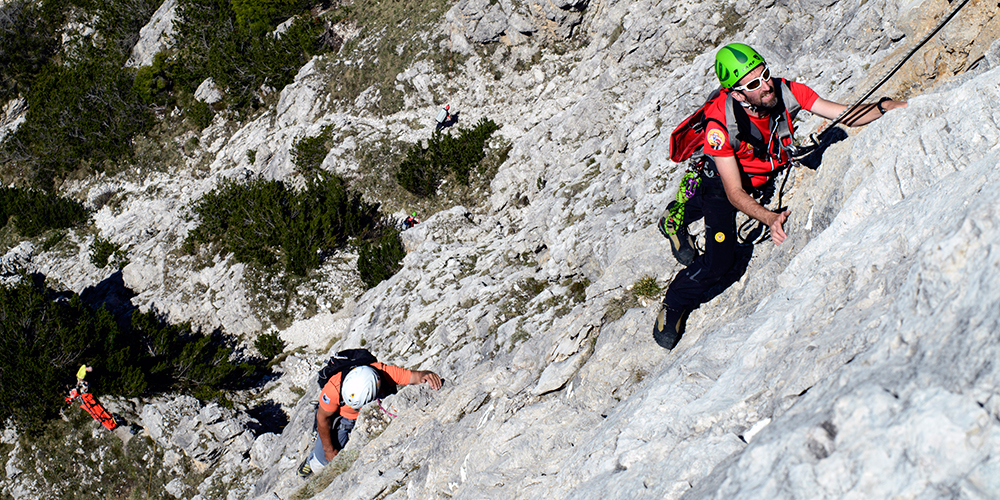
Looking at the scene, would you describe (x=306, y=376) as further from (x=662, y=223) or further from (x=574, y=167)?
(x=662, y=223)

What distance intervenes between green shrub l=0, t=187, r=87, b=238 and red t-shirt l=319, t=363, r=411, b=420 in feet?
86.5

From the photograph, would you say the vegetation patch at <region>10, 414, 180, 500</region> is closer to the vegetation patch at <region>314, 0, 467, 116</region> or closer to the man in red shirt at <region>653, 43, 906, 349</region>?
the man in red shirt at <region>653, 43, 906, 349</region>

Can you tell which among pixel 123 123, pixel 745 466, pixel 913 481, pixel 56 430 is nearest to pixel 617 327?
pixel 745 466

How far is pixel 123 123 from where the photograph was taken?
93.2ft

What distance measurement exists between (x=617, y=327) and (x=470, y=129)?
15.9 metres

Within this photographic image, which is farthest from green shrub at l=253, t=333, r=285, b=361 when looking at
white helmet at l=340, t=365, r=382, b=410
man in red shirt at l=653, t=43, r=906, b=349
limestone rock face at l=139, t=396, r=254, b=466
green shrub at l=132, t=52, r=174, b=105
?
green shrub at l=132, t=52, r=174, b=105

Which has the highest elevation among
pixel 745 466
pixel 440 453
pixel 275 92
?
pixel 275 92

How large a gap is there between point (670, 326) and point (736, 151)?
5.24 feet

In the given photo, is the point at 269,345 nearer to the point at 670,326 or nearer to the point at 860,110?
the point at 670,326

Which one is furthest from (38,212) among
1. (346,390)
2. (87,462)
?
(346,390)

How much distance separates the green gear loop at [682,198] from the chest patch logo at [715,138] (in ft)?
2.38

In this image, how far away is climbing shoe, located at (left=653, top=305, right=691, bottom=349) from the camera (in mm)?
4672

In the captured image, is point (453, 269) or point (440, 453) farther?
point (453, 269)

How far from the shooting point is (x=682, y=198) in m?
5.14
